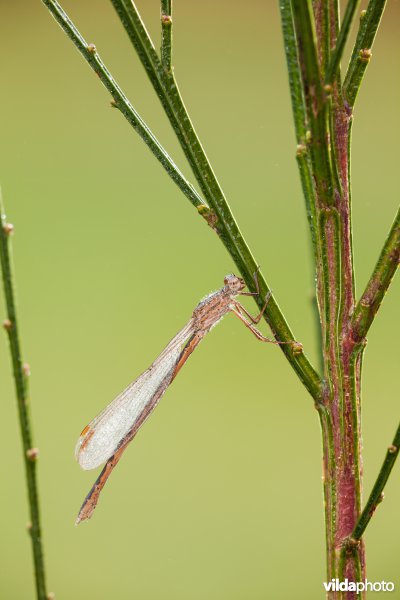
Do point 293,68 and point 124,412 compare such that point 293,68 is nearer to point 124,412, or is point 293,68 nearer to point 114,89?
point 114,89

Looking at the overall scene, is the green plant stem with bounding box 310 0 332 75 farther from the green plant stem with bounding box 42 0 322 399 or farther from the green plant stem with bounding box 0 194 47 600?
the green plant stem with bounding box 0 194 47 600

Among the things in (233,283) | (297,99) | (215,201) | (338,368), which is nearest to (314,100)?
(297,99)

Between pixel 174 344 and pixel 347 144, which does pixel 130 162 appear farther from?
pixel 347 144

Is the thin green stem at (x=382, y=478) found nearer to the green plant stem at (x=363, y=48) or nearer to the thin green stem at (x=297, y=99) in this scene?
the thin green stem at (x=297, y=99)

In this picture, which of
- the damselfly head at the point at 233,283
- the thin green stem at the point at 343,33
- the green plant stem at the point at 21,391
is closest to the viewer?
the thin green stem at the point at 343,33

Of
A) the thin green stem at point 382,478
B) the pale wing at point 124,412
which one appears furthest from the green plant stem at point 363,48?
the pale wing at point 124,412
